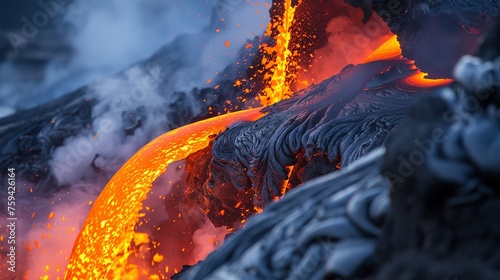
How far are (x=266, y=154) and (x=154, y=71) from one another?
1.64 meters

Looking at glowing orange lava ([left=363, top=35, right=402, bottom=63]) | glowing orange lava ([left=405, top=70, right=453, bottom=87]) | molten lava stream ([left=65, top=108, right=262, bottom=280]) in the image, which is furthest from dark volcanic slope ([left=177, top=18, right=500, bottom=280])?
molten lava stream ([left=65, top=108, right=262, bottom=280])

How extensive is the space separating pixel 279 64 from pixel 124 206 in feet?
3.20

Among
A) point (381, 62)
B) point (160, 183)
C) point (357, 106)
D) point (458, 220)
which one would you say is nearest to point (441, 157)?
point (458, 220)

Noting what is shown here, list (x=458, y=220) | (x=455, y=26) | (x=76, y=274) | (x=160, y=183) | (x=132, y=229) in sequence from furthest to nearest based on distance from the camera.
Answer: (x=160, y=183), (x=132, y=229), (x=76, y=274), (x=455, y=26), (x=458, y=220)

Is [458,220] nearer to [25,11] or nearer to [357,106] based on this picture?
[357,106]

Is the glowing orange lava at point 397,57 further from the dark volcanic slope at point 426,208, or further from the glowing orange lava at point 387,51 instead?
the dark volcanic slope at point 426,208

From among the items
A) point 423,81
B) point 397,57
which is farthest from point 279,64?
point 423,81

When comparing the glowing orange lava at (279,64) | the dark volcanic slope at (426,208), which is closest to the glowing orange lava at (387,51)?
the glowing orange lava at (279,64)

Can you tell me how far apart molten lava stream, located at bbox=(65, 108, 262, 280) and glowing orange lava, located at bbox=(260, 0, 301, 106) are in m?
0.39

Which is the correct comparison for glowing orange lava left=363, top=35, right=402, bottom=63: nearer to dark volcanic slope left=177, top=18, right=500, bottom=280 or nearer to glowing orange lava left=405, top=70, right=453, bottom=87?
glowing orange lava left=405, top=70, right=453, bottom=87

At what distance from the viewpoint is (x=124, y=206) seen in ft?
9.86

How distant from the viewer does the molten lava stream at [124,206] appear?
287 cm

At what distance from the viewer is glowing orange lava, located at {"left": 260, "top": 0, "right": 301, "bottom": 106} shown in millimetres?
3137

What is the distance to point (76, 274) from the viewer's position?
9.41ft
